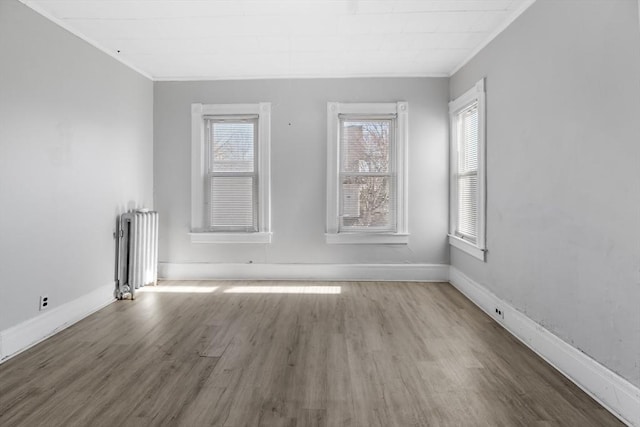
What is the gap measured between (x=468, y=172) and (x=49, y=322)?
14.2 ft

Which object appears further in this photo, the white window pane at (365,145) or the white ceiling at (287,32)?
the white window pane at (365,145)

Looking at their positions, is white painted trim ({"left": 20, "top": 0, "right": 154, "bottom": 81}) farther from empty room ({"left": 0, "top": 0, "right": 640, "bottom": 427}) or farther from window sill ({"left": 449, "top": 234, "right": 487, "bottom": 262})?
window sill ({"left": 449, "top": 234, "right": 487, "bottom": 262})

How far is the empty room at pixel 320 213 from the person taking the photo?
83.8 inches

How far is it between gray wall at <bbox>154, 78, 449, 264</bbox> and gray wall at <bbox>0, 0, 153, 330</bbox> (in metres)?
0.63

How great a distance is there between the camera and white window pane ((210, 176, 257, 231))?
5023mm

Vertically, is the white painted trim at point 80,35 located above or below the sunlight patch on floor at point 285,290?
above

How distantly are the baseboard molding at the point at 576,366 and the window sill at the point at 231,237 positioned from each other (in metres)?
2.74

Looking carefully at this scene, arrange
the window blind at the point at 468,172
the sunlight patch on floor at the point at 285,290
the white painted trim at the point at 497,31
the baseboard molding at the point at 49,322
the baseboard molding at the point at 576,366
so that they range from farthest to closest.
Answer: the sunlight patch on floor at the point at 285,290, the window blind at the point at 468,172, the white painted trim at the point at 497,31, the baseboard molding at the point at 49,322, the baseboard molding at the point at 576,366

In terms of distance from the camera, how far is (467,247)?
424 centimetres

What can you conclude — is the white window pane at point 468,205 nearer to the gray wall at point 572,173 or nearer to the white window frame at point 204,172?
the gray wall at point 572,173

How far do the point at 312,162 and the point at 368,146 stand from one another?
2.51 feet

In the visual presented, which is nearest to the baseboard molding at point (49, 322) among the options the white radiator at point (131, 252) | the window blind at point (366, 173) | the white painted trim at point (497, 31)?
the white radiator at point (131, 252)

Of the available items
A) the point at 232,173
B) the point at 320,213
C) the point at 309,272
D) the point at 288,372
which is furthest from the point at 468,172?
the point at 288,372

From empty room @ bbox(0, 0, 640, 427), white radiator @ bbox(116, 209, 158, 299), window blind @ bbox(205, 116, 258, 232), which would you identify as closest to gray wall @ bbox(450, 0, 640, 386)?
empty room @ bbox(0, 0, 640, 427)
